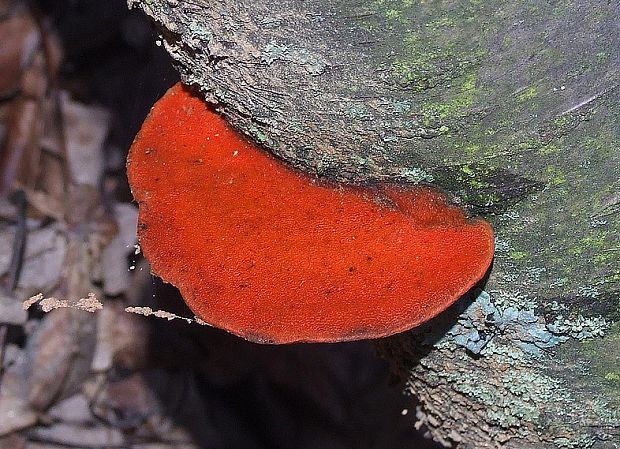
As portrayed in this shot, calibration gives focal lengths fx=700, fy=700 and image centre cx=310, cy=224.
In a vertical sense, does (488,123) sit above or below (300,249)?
above

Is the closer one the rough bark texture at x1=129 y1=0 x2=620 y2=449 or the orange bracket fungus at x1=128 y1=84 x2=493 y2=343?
the rough bark texture at x1=129 y1=0 x2=620 y2=449

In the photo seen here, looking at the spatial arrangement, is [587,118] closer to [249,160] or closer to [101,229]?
[249,160]

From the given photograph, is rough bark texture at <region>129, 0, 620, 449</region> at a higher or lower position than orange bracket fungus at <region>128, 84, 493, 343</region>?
higher

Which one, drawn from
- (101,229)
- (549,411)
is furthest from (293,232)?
(101,229)

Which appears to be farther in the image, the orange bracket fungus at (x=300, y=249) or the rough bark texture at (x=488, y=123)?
the orange bracket fungus at (x=300, y=249)
